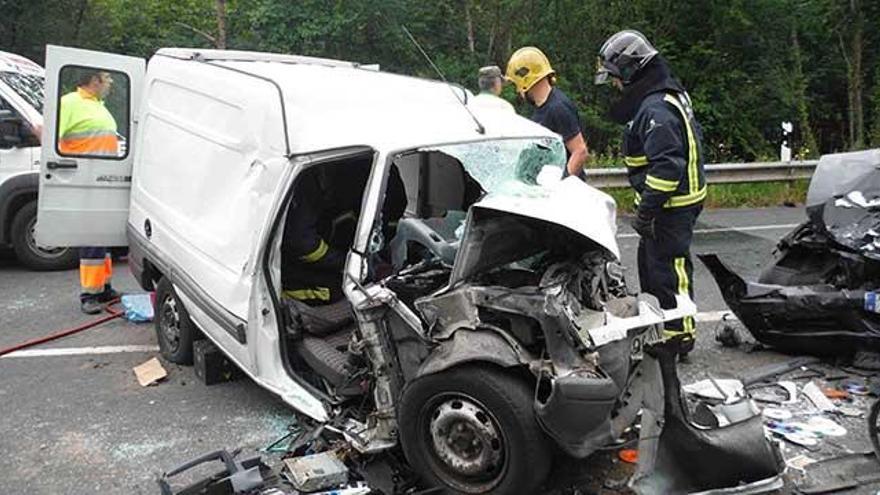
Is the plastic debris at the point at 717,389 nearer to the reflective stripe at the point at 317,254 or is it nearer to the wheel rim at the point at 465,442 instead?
the wheel rim at the point at 465,442

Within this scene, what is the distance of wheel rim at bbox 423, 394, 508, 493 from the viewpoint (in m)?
3.19

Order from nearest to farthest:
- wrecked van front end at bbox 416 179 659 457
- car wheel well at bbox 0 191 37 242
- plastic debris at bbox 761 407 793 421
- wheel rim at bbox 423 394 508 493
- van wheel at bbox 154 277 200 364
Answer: wrecked van front end at bbox 416 179 659 457
wheel rim at bbox 423 394 508 493
plastic debris at bbox 761 407 793 421
van wheel at bbox 154 277 200 364
car wheel well at bbox 0 191 37 242

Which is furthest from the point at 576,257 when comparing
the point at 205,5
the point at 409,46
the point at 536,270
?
the point at 205,5

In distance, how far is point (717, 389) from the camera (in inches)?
156

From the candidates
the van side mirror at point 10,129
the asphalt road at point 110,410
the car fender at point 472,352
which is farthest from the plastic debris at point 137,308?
the car fender at point 472,352

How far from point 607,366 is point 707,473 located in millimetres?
570

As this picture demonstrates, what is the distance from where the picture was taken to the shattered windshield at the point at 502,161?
3.81 meters

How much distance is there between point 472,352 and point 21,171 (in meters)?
5.86

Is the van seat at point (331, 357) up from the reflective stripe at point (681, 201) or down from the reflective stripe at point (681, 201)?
down

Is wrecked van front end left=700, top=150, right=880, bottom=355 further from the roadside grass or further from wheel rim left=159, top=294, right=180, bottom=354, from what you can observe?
the roadside grass

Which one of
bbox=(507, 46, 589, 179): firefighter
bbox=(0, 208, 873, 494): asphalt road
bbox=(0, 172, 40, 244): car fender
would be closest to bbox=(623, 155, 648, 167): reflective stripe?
bbox=(507, 46, 589, 179): firefighter

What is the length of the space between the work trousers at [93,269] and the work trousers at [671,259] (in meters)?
4.09

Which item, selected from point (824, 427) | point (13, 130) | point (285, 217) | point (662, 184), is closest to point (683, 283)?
point (662, 184)

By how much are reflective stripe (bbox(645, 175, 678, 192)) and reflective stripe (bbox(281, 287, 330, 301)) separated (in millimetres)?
1912
